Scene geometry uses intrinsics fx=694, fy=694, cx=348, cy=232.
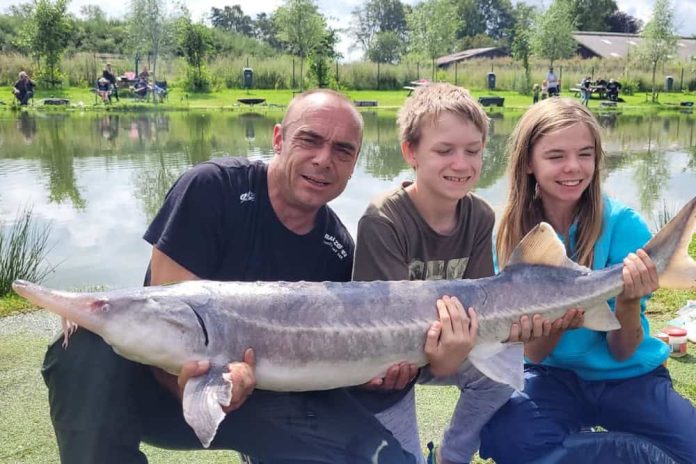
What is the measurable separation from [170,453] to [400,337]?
1.63 m

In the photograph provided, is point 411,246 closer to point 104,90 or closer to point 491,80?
point 104,90

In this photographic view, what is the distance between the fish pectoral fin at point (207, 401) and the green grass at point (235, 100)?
33053 mm

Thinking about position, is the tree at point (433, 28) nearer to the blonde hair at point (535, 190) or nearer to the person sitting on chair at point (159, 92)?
the person sitting on chair at point (159, 92)

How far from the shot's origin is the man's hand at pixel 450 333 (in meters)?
3.10

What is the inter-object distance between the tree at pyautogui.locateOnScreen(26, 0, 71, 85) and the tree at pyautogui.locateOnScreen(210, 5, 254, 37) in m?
72.1

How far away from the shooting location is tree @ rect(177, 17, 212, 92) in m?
44.7

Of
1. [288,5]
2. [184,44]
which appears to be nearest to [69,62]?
[184,44]

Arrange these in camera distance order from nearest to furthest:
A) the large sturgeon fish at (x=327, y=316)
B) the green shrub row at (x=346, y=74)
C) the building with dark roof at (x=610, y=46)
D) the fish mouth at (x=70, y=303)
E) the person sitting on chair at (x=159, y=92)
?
the fish mouth at (x=70, y=303), the large sturgeon fish at (x=327, y=316), the person sitting on chair at (x=159, y=92), the green shrub row at (x=346, y=74), the building with dark roof at (x=610, y=46)

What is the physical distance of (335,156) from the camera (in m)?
3.52

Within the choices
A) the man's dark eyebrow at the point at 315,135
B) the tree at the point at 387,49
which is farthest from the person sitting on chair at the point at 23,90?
the tree at the point at 387,49

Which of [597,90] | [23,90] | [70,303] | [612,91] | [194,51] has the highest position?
[194,51]

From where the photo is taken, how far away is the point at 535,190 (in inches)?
159

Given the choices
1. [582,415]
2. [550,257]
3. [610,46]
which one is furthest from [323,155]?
[610,46]

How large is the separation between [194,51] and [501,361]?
1765 inches
